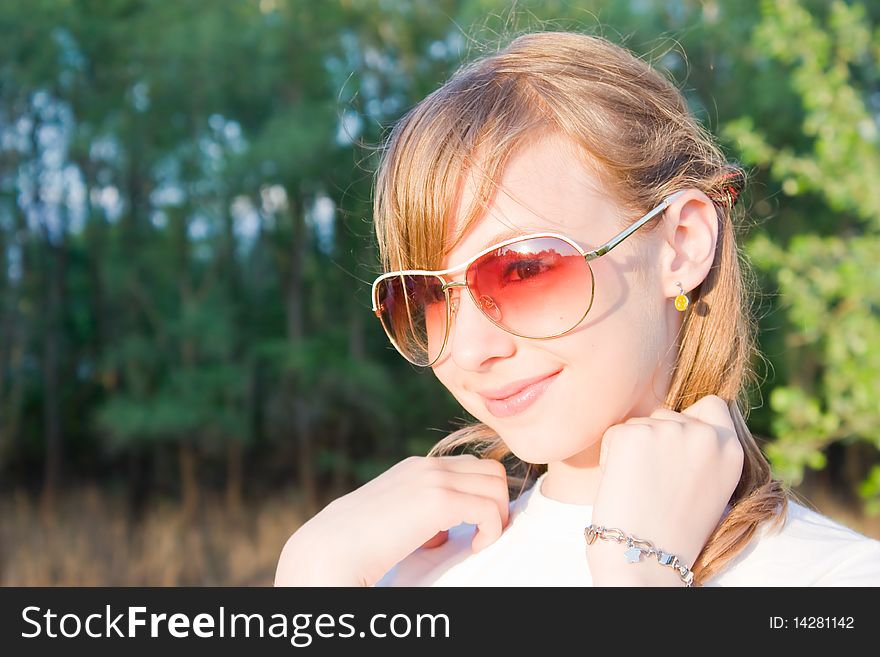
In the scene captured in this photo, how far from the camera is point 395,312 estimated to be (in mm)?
1415

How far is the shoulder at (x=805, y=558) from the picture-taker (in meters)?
1.10

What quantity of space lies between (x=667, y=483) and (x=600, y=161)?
1.60ft

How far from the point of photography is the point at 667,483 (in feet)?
3.61

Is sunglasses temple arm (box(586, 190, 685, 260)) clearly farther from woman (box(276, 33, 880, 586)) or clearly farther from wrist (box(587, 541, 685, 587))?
wrist (box(587, 541, 685, 587))

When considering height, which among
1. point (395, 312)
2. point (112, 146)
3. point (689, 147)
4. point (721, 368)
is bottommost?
point (721, 368)

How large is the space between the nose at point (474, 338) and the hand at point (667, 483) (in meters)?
0.21

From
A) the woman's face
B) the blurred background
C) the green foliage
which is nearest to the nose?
the woman's face

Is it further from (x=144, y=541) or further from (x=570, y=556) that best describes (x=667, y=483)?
(x=144, y=541)

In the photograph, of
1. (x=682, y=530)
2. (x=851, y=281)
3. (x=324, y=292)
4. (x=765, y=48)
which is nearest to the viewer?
(x=682, y=530)

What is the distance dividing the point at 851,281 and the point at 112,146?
711 centimetres

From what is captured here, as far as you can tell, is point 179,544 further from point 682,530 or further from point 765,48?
point 682,530

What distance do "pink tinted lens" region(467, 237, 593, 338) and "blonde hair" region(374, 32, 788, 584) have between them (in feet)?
0.29

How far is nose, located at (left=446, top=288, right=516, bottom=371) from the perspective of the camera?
120cm
